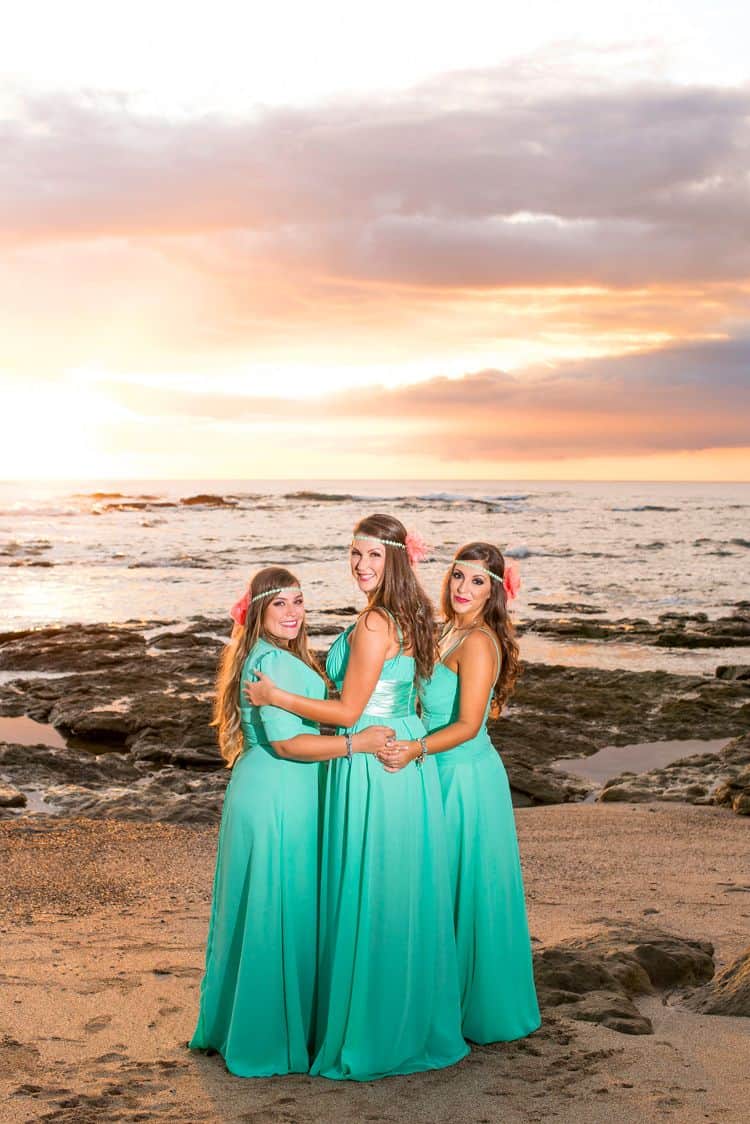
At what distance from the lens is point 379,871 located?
4.78 metres

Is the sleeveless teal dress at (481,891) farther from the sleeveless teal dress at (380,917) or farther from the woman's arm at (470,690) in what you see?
the sleeveless teal dress at (380,917)

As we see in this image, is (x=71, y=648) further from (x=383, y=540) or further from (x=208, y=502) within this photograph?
(x=208, y=502)

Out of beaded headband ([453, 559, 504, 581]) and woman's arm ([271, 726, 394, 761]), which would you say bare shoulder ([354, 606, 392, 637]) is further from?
beaded headband ([453, 559, 504, 581])

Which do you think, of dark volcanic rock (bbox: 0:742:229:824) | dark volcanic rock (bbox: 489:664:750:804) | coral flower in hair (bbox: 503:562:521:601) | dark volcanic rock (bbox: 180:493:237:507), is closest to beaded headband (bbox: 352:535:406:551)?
coral flower in hair (bbox: 503:562:521:601)

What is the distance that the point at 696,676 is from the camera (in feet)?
55.8

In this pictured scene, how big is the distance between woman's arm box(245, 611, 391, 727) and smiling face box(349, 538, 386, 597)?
0.16 meters

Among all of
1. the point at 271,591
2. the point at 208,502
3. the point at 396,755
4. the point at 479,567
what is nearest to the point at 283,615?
the point at 271,591

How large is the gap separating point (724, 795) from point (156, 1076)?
7.13m

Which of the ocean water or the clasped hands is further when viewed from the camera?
the ocean water

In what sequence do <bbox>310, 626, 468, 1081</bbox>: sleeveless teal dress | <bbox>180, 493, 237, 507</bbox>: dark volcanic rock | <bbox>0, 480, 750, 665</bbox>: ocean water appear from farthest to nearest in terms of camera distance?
1. <bbox>180, 493, 237, 507</bbox>: dark volcanic rock
2. <bbox>0, 480, 750, 665</bbox>: ocean water
3. <bbox>310, 626, 468, 1081</bbox>: sleeveless teal dress

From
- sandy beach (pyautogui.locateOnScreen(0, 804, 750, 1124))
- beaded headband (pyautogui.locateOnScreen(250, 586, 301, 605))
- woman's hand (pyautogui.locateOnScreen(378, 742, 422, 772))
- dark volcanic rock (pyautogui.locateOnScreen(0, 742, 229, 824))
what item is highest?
beaded headband (pyautogui.locateOnScreen(250, 586, 301, 605))

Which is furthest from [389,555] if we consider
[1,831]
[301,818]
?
[1,831]

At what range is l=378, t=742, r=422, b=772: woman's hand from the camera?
4.72 m

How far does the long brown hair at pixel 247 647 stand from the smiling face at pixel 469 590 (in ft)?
2.84
